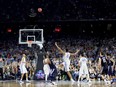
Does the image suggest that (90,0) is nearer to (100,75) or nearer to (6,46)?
(6,46)

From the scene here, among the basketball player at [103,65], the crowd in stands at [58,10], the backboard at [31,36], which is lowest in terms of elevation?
the basketball player at [103,65]

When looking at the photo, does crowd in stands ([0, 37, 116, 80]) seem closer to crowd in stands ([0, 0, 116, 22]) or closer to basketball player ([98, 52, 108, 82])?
basketball player ([98, 52, 108, 82])

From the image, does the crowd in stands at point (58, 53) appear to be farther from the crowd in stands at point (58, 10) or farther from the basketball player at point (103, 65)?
the crowd in stands at point (58, 10)

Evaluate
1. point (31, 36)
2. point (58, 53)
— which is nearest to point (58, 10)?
point (58, 53)

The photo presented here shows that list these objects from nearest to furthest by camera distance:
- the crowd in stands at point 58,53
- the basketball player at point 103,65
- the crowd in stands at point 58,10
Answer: the basketball player at point 103,65, the crowd in stands at point 58,53, the crowd in stands at point 58,10

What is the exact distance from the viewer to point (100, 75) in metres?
24.6

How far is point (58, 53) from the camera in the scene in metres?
31.6

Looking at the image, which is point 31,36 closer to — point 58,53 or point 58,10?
point 58,53

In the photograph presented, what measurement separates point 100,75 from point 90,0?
37.6 ft

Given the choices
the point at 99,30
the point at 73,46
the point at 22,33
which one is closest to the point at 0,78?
the point at 22,33

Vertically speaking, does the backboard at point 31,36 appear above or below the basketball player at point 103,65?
above

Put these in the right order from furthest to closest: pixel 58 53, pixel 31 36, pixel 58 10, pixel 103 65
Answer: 1. pixel 58 10
2. pixel 58 53
3. pixel 31 36
4. pixel 103 65

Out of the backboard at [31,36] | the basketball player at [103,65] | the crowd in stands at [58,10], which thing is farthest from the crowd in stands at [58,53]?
the crowd in stands at [58,10]

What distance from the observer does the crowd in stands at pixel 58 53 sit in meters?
25.7
